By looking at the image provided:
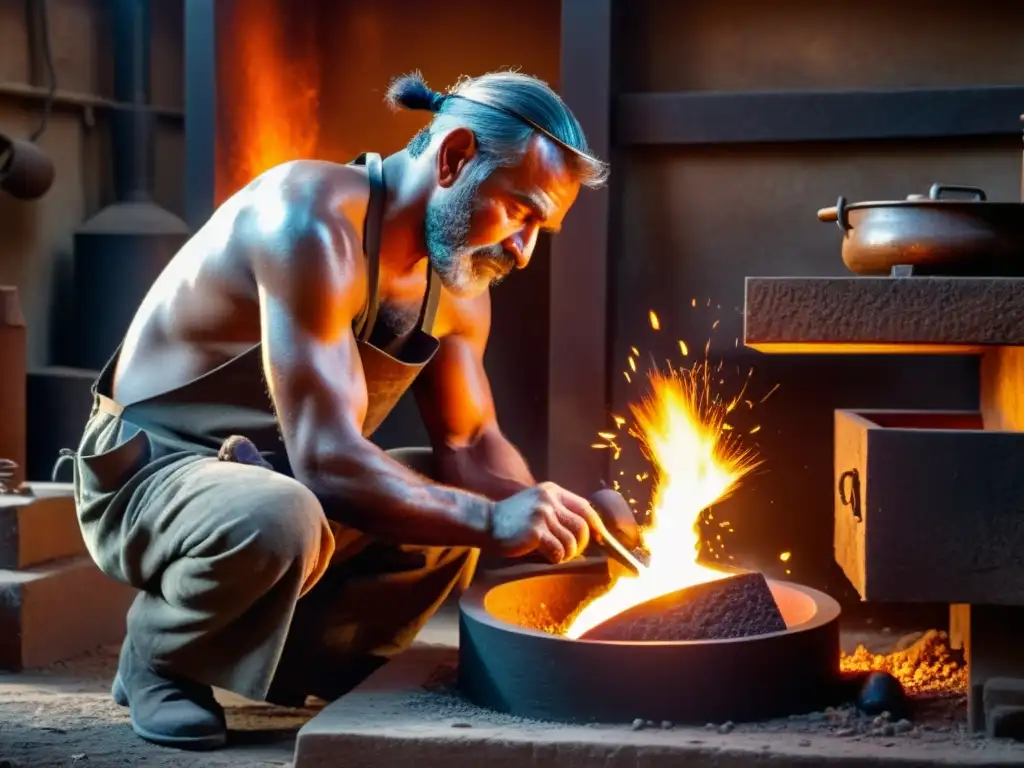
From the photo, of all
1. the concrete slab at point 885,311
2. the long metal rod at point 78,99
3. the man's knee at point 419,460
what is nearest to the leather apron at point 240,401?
the man's knee at point 419,460

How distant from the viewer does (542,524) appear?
8.25 ft

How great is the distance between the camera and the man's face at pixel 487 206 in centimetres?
273

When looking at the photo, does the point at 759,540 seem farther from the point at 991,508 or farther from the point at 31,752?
the point at 31,752

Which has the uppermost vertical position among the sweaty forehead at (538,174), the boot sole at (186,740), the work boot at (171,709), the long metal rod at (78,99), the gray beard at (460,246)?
the long metal rod at (78,99)

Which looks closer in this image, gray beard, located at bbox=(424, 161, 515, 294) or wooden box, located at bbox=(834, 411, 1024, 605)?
wooden box, located at bbox=(834, 411, 1024, 605)

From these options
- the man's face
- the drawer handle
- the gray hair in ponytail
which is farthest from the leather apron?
the drawer handle

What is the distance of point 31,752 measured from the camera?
2637 mm

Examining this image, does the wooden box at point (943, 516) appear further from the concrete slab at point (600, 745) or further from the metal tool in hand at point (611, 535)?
the metal tool in hand at point (611, 535)

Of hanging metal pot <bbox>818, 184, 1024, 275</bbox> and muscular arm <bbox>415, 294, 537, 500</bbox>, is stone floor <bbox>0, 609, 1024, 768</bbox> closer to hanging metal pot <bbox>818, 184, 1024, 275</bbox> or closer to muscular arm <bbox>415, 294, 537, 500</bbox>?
muscular arm <bbox>415, 294, 537, 500</bbox>

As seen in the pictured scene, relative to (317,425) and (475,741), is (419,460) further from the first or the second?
(475,741)

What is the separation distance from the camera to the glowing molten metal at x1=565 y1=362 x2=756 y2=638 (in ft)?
9.66

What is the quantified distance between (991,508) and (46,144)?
4.08 metres

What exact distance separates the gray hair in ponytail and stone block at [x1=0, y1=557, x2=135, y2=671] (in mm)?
1564

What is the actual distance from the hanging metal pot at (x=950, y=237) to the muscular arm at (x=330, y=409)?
0.97 meters
